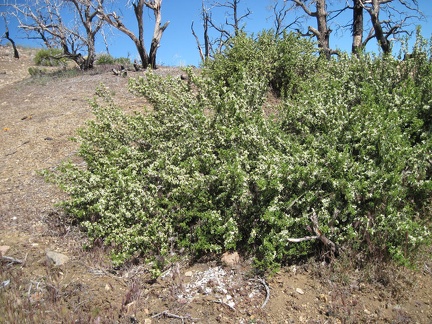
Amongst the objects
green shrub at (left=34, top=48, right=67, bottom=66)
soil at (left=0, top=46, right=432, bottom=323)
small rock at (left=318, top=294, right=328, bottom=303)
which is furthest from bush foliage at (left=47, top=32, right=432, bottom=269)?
green shrub at (left=34, top=48, right=67, bottom=66)

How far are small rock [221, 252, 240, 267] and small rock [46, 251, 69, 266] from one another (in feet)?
5.97

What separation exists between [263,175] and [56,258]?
2.52 m

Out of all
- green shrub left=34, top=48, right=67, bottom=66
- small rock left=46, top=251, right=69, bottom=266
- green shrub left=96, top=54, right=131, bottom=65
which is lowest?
small rock left=46, top=251, right=69, bottom=266

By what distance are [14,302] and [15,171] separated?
3.98 meters

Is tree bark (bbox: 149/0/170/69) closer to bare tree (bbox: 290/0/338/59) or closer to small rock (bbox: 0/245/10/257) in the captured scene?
bare tree (bbox: 290/0/338/59)

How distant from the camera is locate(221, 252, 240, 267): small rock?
3.81 m

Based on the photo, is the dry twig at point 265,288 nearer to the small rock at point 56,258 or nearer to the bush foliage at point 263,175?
the bush foliage at point 263,175

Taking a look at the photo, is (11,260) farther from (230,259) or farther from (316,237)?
(316,237)

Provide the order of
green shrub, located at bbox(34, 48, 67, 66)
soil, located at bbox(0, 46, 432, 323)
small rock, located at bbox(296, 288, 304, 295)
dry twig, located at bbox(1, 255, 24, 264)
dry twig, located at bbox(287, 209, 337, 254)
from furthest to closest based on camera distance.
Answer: green shrub, located at bbox(34, 48, 67, 66), dry twig, located at bbox(1, 255, 24, 264), dry twig, located at bbox(287, 209, 337, 254), small rock, located at bbox(296, 288, 304, 295), soil, located at bbox(0, 46, 432, 323)

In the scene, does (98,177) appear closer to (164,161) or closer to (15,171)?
(164,161)

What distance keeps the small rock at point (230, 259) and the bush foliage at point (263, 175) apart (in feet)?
0.36

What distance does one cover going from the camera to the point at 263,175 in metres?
3.83

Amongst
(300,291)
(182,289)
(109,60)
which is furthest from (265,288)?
(109,60)

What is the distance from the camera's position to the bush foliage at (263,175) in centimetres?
356
